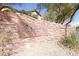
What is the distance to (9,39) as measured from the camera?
1.46 m

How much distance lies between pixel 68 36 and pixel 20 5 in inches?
17.5

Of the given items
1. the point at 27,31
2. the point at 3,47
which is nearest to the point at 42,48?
the point at 27,31

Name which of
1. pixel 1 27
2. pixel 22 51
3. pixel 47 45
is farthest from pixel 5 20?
pixel 47 45

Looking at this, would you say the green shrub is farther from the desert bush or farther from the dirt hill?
the desert bush

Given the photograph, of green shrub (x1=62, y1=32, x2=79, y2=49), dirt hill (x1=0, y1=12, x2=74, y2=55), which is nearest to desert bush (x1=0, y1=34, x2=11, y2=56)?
dirt hill (x1=0, y1=12, x2=74, y2=55)

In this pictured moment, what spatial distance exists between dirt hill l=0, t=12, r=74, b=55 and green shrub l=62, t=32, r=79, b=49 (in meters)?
0.04

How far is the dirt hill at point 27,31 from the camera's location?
146cm

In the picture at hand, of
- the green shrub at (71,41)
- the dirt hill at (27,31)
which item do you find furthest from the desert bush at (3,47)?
the green shrub at (71,41)

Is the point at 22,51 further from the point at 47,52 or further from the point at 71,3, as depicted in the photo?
the point at 71,3

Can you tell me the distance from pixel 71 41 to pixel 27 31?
350 millimetres

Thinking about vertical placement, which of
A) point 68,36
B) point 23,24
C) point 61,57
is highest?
point 23,24

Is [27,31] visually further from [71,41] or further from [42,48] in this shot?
[71,41]

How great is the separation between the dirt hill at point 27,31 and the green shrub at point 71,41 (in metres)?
0.04

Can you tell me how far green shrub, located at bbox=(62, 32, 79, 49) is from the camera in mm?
1452
